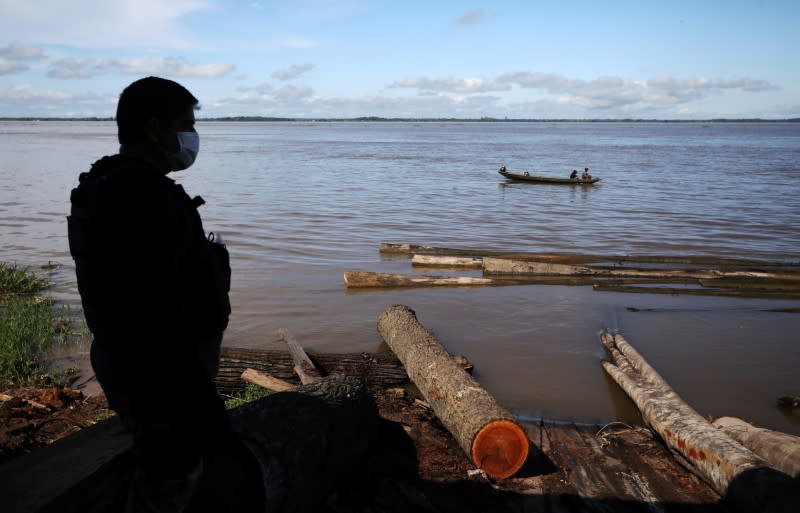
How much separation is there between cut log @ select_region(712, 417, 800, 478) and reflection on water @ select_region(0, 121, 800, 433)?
1.15m

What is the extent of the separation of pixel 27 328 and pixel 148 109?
6.59 m

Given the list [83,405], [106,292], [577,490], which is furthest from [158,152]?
[83,405]

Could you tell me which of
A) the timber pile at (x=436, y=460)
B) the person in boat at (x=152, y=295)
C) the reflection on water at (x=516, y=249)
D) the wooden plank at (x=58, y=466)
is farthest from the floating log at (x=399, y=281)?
the person in boat at (x=152, y=295)

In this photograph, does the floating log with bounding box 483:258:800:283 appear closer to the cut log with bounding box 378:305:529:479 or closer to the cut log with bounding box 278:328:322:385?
the cut log with bounding box 378:305:529:479

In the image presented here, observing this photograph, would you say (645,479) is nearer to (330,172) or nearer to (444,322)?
(444,322)

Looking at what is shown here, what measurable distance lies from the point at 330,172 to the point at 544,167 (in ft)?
56.2

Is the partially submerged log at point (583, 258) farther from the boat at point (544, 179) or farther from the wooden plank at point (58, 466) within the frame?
the boat at point (544, 179)

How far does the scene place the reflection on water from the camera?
24.5ft

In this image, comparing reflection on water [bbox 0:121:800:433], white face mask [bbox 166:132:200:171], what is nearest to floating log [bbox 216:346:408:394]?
reflection on water [bbox 0:121:800:433]

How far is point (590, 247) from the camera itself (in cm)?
1505

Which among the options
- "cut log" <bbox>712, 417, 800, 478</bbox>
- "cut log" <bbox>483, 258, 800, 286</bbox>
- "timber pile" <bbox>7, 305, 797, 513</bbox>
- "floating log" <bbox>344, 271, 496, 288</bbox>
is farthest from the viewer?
"cut log" <bbox>483, 258, 800, 286</bbox>

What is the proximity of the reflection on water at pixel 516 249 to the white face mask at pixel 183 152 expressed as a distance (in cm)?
71

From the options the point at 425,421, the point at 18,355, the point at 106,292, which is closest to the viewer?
the point at 106,292

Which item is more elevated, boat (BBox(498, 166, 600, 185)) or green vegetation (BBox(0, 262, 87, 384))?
boat (BBox(498, 166, 600, 185))
